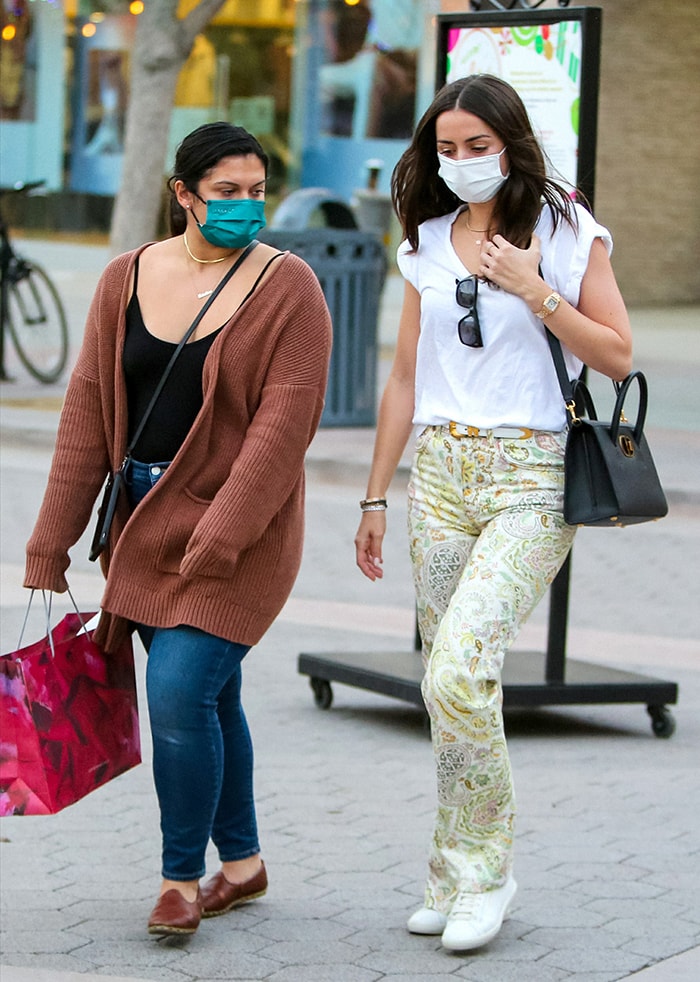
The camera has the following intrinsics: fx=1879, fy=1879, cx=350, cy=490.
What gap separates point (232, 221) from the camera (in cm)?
385

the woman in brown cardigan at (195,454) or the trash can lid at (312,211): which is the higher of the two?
the woman in brown cardigan at (195,454)

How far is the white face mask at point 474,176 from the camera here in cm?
390

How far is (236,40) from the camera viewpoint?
21.1 metres

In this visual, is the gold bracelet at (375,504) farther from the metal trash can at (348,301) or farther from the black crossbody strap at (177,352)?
the metal trash can at (348,301)

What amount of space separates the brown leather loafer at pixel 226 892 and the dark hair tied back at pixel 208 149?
5.09ft

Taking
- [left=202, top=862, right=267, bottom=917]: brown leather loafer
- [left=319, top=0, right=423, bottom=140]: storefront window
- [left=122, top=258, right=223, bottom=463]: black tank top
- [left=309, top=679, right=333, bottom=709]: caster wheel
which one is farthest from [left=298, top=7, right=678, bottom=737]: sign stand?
[left=319, top=0, right=423, bottom=140]: storefront window

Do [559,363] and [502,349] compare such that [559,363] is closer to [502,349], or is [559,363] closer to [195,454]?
[502,349]

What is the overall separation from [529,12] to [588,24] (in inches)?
8.8

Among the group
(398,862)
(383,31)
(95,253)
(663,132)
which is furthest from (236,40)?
(398,862)

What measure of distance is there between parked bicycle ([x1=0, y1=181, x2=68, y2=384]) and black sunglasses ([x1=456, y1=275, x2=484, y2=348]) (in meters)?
9.90

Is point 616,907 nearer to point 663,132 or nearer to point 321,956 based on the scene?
point 321,956

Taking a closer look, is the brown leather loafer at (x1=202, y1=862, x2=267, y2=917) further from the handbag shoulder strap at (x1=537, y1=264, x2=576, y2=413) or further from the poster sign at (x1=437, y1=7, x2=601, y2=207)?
the poster sign at (x1=437, y1=7, x2=601, y2=207)

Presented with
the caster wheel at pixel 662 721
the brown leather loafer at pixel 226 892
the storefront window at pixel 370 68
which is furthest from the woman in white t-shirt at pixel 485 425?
the storefront window at pixel 370 68

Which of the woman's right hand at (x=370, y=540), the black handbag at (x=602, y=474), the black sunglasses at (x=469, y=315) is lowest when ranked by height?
the woman's right hand at (x=370, y=540)
